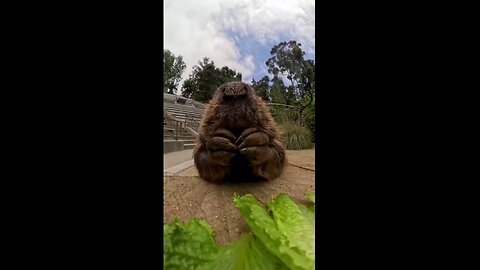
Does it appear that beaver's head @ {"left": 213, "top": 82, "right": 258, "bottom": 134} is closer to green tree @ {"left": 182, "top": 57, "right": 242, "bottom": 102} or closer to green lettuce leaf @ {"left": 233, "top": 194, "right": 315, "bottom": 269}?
green tree @ {"left": 182, "top": 57, "right": 242, "bottom": 102}

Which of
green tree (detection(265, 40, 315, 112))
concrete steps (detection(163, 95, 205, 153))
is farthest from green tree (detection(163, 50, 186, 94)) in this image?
green tree (detection(265, 40, 315, 112))

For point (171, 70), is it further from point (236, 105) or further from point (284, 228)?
point (284, 228)

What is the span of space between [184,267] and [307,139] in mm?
250

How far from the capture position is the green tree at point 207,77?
548mm

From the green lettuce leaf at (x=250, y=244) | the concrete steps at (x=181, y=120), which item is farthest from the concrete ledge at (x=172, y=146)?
the green lettuce leaf at (x=250, y=244)

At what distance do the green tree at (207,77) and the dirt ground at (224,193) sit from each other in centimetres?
13

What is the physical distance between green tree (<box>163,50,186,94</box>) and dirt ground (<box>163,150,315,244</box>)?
5.1 inches

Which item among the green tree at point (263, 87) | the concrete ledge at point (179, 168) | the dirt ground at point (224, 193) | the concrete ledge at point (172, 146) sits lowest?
the dirt ground at point (224, 193)

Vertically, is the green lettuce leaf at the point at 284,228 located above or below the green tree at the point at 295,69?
below

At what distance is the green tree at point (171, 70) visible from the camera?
1.68 ft

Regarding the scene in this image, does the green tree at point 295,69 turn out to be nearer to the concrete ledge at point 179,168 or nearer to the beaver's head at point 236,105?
the beaver's head at point 236,105
